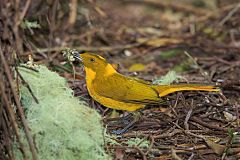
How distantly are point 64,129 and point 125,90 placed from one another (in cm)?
101

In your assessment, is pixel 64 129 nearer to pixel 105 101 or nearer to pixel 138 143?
pixel 138 143

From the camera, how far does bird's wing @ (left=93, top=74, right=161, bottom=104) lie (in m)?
3.99

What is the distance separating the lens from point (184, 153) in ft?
11.3

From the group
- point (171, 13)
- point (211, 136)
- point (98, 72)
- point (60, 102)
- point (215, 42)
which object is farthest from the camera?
point (171, 13)

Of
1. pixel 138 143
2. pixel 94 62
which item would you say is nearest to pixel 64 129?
pixel 138 143

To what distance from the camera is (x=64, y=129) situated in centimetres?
310

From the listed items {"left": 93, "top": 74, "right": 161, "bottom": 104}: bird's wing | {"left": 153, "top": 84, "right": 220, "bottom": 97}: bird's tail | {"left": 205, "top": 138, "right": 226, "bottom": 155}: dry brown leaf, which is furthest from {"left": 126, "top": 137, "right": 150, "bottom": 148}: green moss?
{"left": 153, "top": 84, "right": 220, "bottom": 97}: bird's tail

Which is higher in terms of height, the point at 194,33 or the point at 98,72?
the point at 98,72

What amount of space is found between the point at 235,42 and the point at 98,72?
3169 mm

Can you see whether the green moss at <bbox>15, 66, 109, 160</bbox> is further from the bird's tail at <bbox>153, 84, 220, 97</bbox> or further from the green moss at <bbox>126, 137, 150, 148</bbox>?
the bird's tail at <bbox>153, 84, 220, 97</bbox>

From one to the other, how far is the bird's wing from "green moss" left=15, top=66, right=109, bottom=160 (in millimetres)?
723

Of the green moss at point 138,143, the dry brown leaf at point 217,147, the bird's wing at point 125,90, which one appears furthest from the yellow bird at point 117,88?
the dry brown leaf at point 217,147

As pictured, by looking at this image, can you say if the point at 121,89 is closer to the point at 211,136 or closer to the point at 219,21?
the point at 211,136

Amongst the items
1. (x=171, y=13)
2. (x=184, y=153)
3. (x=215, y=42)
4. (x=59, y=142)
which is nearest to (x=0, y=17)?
(x=59, y=142)
